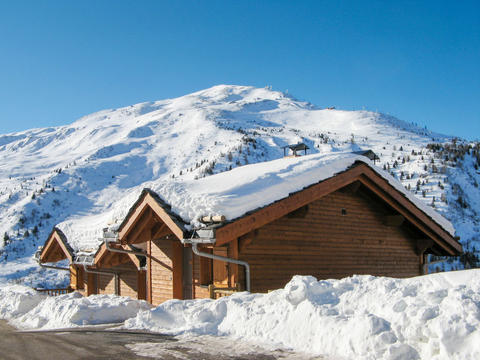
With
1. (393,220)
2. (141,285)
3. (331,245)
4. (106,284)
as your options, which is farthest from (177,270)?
(106,284)

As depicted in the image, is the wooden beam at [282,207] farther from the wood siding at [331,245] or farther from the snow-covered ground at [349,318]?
the snow-covered ground at [349,318]

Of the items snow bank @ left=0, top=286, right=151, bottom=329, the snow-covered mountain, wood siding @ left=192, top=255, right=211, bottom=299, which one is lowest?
snow bank @ left=0, top=286, right=151, bottom=329

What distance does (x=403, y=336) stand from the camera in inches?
193

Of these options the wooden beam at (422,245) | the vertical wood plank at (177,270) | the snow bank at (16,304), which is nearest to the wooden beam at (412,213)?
the wooden beam at (422,245)

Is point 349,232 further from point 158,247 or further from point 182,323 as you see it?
point 182,323

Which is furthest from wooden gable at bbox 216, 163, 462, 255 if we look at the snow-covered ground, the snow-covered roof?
the snow-covered ground

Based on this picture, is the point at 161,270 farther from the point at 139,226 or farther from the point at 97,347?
the point at 97,347

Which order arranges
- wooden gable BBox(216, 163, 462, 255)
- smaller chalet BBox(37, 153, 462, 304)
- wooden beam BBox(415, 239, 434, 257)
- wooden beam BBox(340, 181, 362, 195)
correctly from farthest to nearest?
wooden beam BBox(415, 239, 434, 257) < wooden beam BBox(340, 181, 362, 195) < smaller chalet BBox(37, 153, 462, 304) < wooden gable BBox(216, 163, 462, 255)

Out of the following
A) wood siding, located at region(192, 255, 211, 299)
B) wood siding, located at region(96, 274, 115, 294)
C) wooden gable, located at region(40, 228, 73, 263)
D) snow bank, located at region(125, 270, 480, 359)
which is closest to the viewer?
snow bank, located at region(125, 270, 480, 359)

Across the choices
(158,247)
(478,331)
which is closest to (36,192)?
(158,247)

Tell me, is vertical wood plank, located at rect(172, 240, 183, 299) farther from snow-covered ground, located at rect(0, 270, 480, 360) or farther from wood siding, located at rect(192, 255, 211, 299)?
snow-covered ground, located at rect(0, 270, 480, 360)

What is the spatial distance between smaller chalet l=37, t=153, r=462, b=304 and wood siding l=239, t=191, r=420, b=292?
0.03m

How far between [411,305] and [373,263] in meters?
8.88

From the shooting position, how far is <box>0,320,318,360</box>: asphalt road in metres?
5.77
